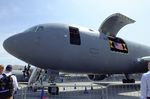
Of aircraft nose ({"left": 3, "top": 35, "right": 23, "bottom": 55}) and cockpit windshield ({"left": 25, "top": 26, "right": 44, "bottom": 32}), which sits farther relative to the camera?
cockpit windshield ({"left": 25, "top": 26, "right": 44, "bottom": 32})

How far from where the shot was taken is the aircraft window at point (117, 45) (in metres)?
17.3

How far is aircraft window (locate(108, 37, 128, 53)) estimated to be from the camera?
17.3 m

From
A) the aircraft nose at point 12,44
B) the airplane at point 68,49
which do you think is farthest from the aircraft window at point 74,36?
the aircraft nose at point 12,44

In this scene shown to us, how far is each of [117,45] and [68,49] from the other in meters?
4.61

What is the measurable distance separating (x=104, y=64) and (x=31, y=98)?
245 inches

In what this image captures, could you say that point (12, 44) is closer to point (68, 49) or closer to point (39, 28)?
point (39, 28)

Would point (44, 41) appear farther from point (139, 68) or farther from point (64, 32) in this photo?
point (139, 68)

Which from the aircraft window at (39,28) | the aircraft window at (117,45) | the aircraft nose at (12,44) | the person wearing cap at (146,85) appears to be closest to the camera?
the person wearing cap at (146,85)

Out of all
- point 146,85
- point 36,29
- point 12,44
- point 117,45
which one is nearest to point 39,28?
point 36,29

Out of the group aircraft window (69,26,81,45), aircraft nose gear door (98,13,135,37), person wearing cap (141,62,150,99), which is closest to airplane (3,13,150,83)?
aircraft window (69,26,81,45)

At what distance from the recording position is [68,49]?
14.4 meters

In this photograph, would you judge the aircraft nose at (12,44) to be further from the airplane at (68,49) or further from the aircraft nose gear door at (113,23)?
the aircraft nose gear door at (113,23)

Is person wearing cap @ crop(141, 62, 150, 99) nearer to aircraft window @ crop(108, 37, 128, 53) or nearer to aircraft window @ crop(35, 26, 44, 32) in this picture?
aircraft window @ crop(35, 26, 44, 32)

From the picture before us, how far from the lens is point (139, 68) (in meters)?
20.5
